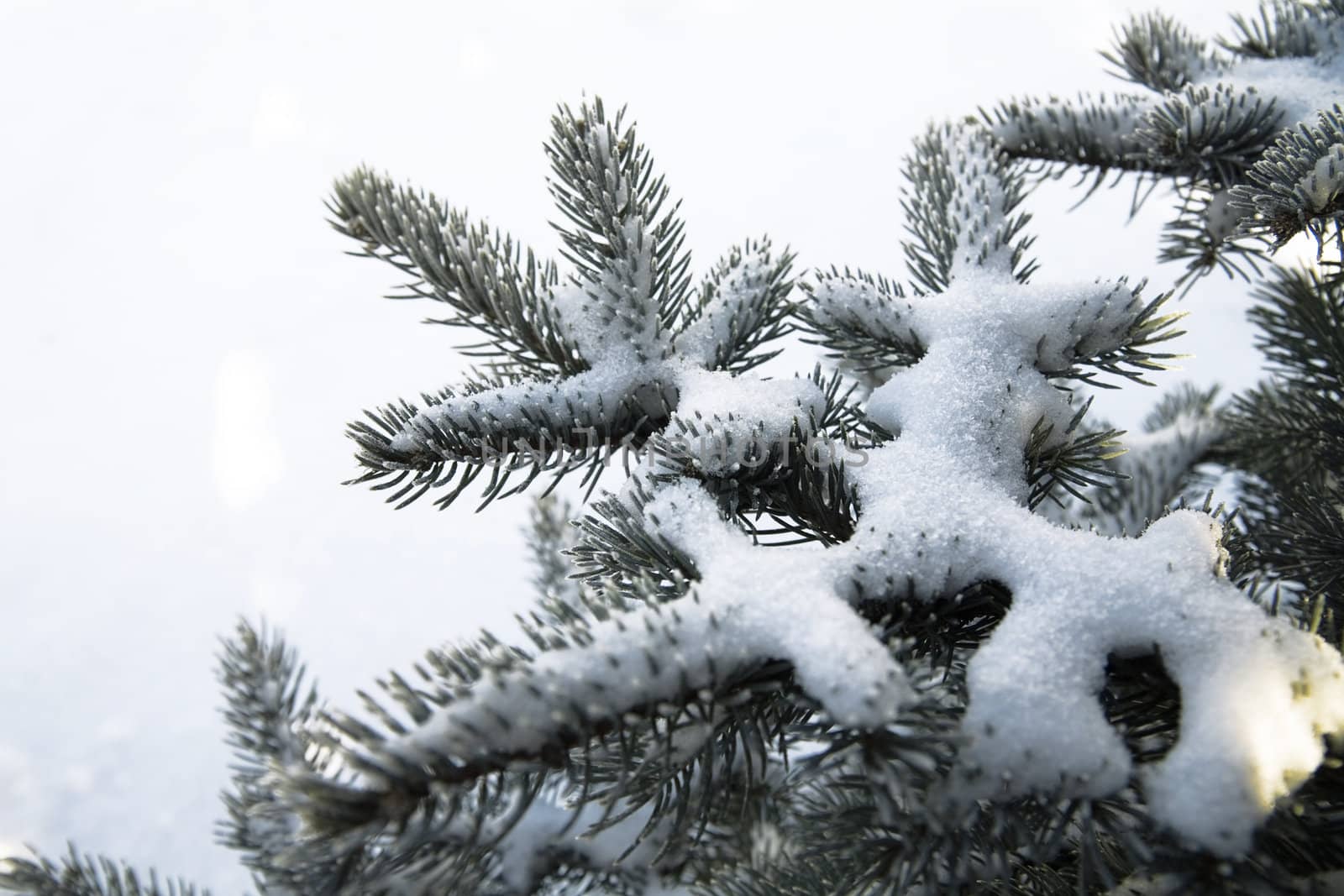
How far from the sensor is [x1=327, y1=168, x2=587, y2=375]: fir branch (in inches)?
34.4

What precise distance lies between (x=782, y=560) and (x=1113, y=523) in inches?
48.9

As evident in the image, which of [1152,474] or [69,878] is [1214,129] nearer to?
[1152,474]

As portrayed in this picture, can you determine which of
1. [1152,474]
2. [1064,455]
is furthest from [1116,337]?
[1152,474]

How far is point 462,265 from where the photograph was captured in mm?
874

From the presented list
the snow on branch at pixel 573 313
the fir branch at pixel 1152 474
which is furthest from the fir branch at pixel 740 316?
the fir branch at pixel 1152 474

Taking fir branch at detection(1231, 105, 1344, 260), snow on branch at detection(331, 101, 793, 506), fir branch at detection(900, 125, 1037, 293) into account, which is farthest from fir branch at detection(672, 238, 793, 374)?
fir branch at detection(1231, 105, 1344, 260)

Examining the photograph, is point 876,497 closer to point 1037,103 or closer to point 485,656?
point 485,656

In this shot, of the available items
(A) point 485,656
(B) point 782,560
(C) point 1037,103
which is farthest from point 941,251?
(A) point 485,656

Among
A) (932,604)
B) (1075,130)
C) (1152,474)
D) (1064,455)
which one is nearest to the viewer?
(932,604)

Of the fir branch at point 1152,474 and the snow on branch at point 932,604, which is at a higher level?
the fir branch at point 1152,474

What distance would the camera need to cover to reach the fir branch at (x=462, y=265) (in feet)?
2.87

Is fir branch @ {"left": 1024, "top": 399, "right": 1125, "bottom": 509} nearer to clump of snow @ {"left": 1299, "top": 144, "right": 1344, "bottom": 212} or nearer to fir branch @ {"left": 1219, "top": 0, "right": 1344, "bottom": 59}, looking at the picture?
clump of snow @ {"left": 1299, "top": 144, "right": 1344, "bottom": 212}

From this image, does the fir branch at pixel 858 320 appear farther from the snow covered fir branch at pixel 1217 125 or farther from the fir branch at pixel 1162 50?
the fir branch at pixel 1162 50

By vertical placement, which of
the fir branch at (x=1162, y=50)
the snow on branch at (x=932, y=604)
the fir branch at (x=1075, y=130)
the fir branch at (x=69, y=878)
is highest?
the fir branch at (x=1162, y=50)
